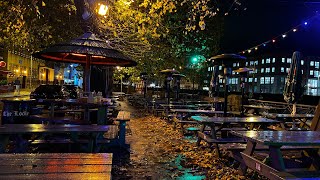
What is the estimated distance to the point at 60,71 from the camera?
8231 cm

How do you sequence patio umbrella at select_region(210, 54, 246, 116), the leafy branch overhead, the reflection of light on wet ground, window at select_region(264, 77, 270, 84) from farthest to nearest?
window at select_region(264, 77, 270, 84), the leafy branch overhead, patio umbrella at select_region(210, 54, 246, 116), the reflection of light on wet ground

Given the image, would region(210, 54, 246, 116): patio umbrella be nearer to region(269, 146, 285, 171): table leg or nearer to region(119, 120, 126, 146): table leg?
region(119, 120, 126, 146): table leg

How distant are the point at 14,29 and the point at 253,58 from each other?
126 m

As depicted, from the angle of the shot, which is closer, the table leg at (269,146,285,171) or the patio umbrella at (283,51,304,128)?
the table leg at (269,146,285,171)

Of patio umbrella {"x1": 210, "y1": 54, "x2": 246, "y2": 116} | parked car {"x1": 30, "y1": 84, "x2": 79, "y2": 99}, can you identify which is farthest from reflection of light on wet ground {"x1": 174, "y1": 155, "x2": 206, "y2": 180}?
parked car {"x1": 30, "y1": 84, "x2": 79, "y2": 99}

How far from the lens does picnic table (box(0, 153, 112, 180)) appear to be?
2.83 metres

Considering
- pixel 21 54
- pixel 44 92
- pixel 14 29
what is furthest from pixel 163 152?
pixel 21 54

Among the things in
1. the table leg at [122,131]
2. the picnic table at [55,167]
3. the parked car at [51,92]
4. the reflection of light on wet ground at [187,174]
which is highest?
the parked car at [51,92]

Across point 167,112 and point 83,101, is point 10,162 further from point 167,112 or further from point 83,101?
point 167,112

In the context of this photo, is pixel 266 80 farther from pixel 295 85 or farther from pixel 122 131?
pixel 122 131

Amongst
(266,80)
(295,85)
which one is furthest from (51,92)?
(266,80)

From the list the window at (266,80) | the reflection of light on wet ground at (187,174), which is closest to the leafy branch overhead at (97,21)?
the reflection of light on wet ground at (187,174)

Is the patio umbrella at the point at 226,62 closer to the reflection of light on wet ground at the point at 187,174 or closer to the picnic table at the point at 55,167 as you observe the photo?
the reflection of light on wet ground at the point at 187,174

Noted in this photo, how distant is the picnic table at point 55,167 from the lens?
2826 mm
